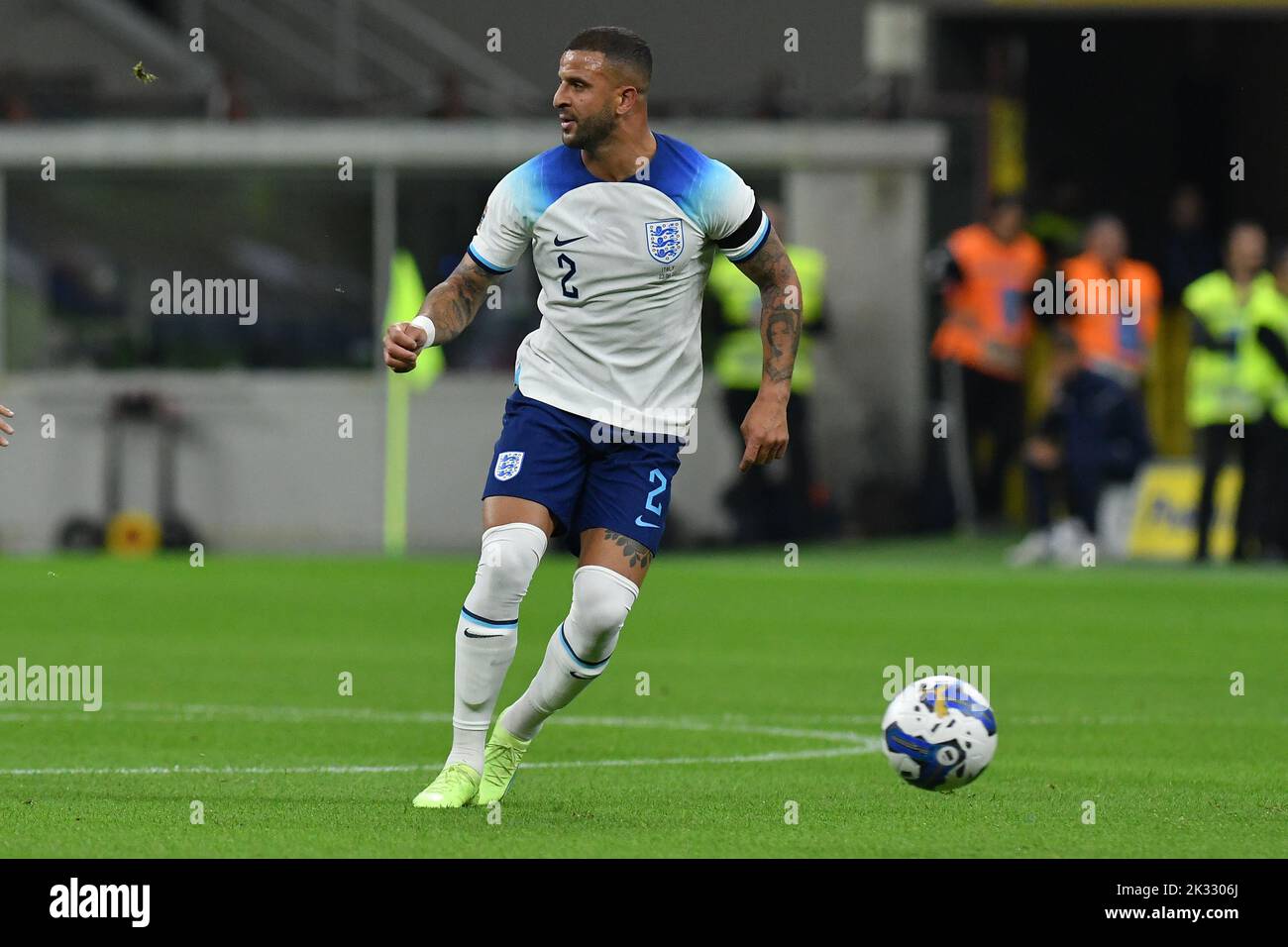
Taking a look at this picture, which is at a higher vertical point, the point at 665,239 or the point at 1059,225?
the point at 1059,225

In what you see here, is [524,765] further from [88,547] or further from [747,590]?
[88,547]

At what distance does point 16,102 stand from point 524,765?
54.7 feet

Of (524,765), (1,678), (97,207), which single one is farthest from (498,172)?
(524,765)

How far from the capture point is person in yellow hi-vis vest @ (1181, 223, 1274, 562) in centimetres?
1953

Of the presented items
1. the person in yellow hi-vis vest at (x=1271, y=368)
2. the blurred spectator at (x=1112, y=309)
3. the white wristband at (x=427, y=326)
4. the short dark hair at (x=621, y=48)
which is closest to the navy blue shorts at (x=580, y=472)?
the white wristband at (x=427, y=326)

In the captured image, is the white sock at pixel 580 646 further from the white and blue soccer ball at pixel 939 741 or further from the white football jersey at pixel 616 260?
the white and blue soccer ball at pixel 939 741

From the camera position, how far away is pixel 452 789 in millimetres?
7770

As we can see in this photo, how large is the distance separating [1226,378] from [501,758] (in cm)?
1258

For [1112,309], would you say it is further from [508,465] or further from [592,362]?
[508,465]

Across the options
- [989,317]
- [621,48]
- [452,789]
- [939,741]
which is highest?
[621,48]

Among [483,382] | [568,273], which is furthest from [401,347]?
[483,382]

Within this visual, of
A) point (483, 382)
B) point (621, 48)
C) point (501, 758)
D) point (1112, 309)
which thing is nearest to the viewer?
point (621, 48)

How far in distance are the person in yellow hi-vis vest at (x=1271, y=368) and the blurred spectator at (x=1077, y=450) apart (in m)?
1.00

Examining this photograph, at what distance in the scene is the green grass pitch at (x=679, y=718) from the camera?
7262 mm
